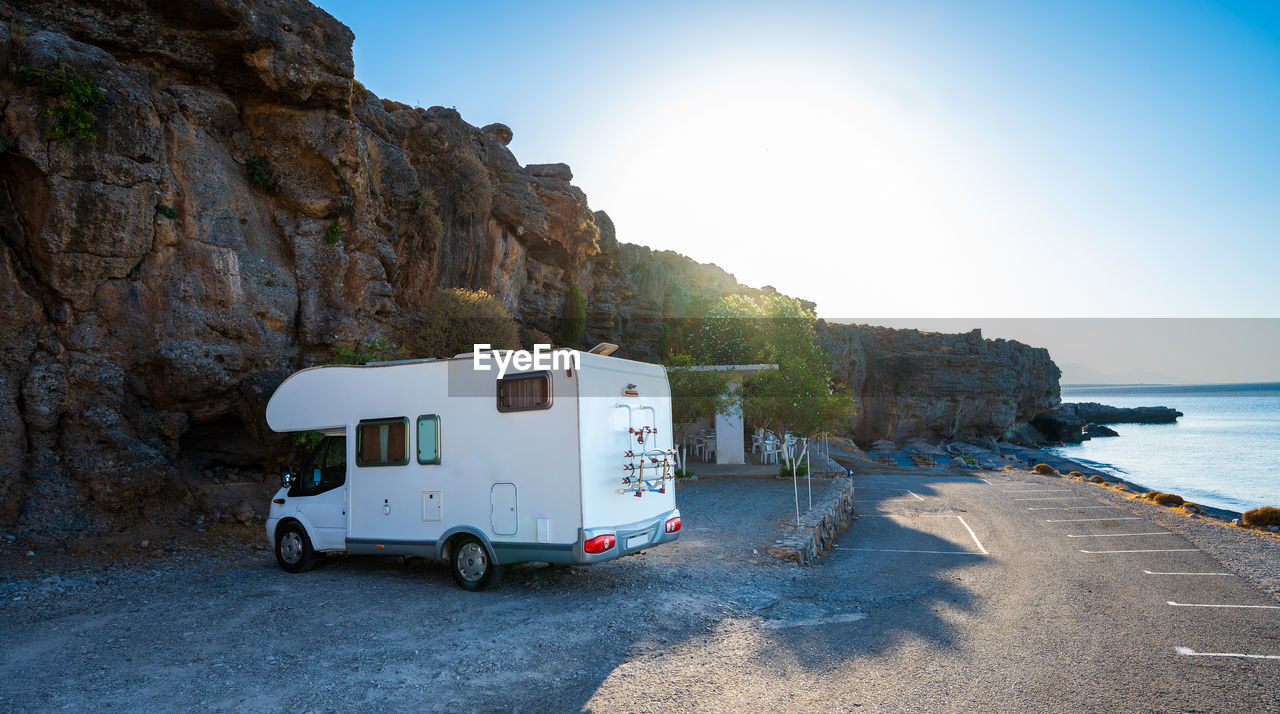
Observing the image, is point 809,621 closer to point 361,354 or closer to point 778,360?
point 361,354

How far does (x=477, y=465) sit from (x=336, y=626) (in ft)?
7.77

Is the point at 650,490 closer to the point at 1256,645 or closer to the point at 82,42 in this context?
the point at 1256,645

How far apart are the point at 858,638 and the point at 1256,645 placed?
4012mm

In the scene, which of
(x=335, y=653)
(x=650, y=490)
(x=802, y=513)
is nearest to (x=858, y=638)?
(x=650, y=490)

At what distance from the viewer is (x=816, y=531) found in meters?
12.4

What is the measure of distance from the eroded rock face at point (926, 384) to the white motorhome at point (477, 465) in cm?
4770

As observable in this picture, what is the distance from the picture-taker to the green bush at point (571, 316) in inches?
1281

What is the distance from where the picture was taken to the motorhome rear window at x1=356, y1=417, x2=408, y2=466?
9234 millimetres

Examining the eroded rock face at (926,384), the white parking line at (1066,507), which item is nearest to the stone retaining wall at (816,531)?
the white parking line at (1066,507)

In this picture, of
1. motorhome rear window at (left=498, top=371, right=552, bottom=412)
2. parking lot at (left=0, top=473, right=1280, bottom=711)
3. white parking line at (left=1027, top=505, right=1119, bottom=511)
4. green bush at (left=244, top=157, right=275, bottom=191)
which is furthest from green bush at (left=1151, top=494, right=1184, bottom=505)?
green bush at (left=244, top=157, right=275, bottom=191)

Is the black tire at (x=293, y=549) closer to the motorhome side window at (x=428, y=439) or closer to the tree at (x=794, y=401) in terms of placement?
the motorhome side window at (x=428, y=439)

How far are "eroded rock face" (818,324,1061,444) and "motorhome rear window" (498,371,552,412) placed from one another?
1911 inches

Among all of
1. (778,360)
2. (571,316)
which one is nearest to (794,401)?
(778,360)

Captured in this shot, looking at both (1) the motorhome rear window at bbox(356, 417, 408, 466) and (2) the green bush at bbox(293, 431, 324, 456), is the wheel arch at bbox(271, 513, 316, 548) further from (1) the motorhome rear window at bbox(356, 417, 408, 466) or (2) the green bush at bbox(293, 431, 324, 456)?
(2) the green bush at bbox(293, 431, 324, 456)
